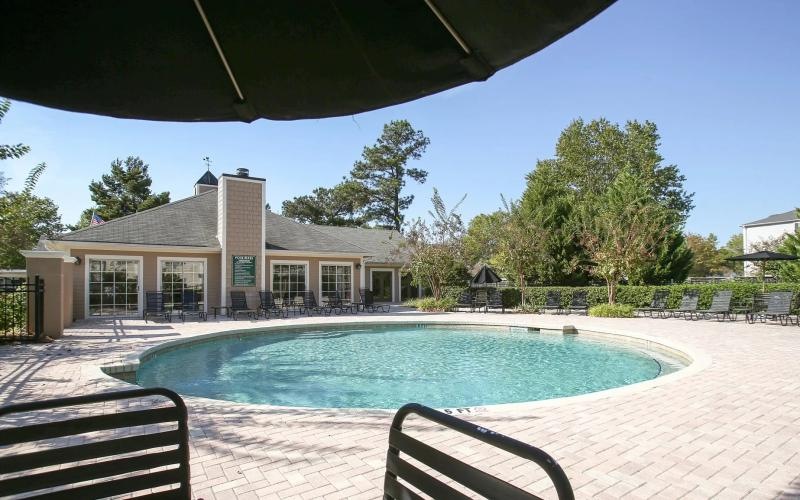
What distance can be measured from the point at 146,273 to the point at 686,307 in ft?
66.6

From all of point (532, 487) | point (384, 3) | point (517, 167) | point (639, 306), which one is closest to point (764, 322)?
point (639, 306)

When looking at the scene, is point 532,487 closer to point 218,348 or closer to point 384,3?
point 384,3

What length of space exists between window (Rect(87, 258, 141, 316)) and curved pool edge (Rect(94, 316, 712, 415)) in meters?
6.95


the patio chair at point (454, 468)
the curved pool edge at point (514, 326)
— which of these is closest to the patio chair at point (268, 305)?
the curved pool edge at point (514, 326)

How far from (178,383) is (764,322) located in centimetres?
1681

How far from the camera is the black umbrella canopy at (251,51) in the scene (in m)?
1.72

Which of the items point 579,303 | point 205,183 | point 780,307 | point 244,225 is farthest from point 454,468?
point 205,183

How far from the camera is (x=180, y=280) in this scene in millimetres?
19156

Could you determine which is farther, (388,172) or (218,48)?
(388,172)

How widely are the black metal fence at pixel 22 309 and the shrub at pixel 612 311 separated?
57.4 feet

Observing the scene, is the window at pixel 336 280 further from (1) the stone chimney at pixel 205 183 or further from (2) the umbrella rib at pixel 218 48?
(2) the umbrella rib at pixel 218 48

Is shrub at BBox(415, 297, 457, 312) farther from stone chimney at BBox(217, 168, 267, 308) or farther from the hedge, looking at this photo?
stone chimney at BBox(217, 168, 267, 308)

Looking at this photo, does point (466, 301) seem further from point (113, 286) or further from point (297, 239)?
point (113, 286)

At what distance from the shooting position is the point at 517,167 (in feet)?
123
